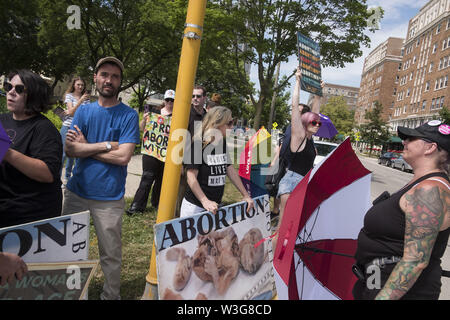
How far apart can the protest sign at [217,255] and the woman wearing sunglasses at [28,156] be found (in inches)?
34.1

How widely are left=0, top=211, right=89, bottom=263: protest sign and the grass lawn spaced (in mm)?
1259

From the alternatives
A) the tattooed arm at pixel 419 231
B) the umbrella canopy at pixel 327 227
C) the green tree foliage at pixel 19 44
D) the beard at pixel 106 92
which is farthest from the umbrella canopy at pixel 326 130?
the green tree foliage at pixel 19 44

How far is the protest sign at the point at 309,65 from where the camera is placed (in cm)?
413

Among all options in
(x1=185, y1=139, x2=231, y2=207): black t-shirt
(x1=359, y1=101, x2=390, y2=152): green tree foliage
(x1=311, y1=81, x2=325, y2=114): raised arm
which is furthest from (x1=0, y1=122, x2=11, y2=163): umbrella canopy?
(x1=359, y1=101, x2=390, y2=152): green tree foliage

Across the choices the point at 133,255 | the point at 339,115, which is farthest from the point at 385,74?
the point at 133,255

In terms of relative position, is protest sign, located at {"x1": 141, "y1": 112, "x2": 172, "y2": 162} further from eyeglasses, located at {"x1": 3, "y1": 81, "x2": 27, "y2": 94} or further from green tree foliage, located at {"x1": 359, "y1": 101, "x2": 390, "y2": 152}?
green tree foliage, located at {"x1": 359, "y1": 101, "x2": 390, "y2": 152}

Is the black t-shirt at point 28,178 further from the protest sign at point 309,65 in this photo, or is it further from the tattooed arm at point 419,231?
the protest sign at point 309,65

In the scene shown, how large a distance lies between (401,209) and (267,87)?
1429 centimetres

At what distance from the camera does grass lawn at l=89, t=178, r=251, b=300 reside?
126 inches

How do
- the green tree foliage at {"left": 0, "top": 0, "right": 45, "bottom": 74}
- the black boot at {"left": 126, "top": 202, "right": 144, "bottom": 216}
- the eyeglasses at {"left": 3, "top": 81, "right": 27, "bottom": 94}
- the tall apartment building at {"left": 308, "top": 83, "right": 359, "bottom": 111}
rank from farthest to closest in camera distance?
the tall apartment building at {"left": 308, "top": 83, "right": 359, "bottom": 111}, the green tree foliage at {"left": 0, "top": 0, "right": 45, "bottom": 74}, the black boot at {"left": 126, "top": 202, "right": 144, "bottom": 216}, the eyeglasses at {"left": 3, "top": 81, "right": 27, "bottom": 94}

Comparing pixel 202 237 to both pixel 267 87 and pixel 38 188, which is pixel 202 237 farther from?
pixel 267 87

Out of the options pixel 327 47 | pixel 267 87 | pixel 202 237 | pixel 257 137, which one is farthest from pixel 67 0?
pixel 202 237

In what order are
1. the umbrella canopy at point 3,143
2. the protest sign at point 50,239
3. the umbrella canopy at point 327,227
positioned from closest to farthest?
1. the umbrella canopy at point 3,143
2. the protest sign at point 50,239
3. the umbrella canopy at point 327,227

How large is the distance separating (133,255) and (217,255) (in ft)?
6.85
